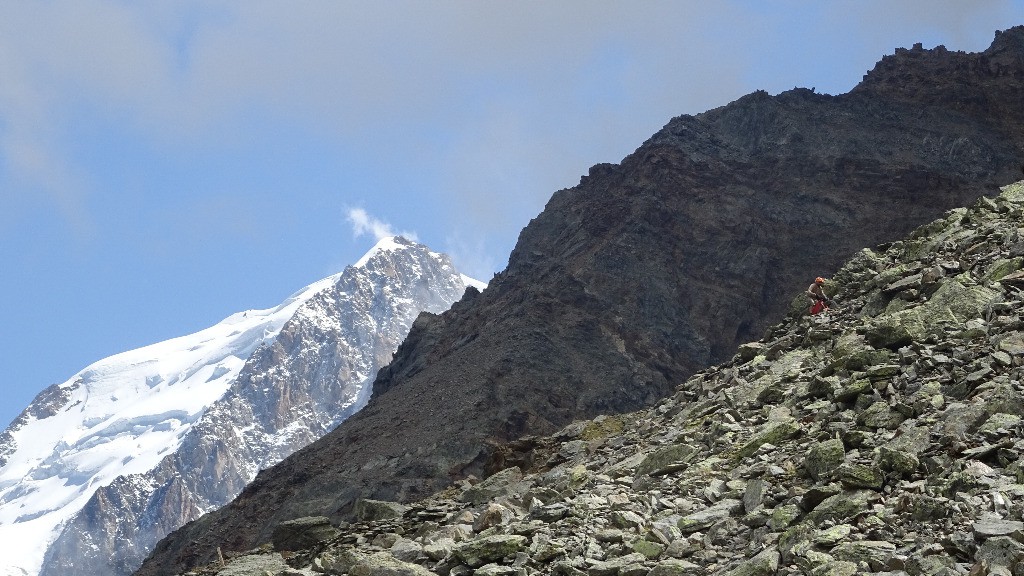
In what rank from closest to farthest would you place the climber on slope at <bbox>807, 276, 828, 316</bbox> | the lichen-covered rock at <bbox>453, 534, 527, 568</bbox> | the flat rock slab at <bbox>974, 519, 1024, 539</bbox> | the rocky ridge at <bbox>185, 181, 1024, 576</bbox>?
1. the flat rock slab at <bbox>974, 519, 1024, 539</bbox>
2. the rocky ridge at <bbox>185, 181, 1024, 576</bbox>
3. the lichen-covered rock at <bbox>453, 534, 527, 568</bbox>
4. the climber on slope at <bbox>807, 276, 828, 316</bbox>

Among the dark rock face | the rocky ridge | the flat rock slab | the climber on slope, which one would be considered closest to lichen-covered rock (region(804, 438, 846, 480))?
the rocky ridge

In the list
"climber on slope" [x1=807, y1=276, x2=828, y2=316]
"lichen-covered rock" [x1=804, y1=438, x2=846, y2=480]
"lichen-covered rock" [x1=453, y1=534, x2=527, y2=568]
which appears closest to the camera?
"lichen-covered rock" [x1=804, y1=438, x2=846, y2=480]

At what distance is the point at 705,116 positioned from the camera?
139000mm

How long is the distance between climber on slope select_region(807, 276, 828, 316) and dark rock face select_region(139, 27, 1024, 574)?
50.1 meters

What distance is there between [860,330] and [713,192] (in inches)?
4036

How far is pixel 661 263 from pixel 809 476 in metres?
101

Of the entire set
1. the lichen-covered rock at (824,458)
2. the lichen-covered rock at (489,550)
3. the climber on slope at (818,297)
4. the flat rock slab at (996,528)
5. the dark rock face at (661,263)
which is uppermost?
the dark rock face at (661,263)

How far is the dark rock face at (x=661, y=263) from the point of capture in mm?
92250

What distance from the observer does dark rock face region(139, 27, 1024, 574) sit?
9225 centimetres

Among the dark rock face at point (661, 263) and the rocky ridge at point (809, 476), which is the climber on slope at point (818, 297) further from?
the dark rock face at point (661, 263)

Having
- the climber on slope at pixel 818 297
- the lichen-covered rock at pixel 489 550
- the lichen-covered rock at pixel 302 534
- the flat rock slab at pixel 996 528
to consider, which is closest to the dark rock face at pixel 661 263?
the climber on slope at pixel 818 297

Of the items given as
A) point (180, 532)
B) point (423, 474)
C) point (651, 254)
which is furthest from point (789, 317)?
point (651, 254)

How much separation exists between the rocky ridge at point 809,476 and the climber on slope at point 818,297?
5.36 feet

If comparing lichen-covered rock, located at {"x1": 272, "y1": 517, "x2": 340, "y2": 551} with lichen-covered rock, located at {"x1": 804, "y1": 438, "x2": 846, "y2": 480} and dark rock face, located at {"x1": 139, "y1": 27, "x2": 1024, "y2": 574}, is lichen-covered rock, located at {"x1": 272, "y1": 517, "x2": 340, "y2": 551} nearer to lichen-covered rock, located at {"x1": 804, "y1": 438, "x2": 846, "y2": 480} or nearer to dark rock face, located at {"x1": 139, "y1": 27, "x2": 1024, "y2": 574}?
lichen-covered rock, located at {"x1": 804, "y1": 438, "x2": 846, "y2": 480}
